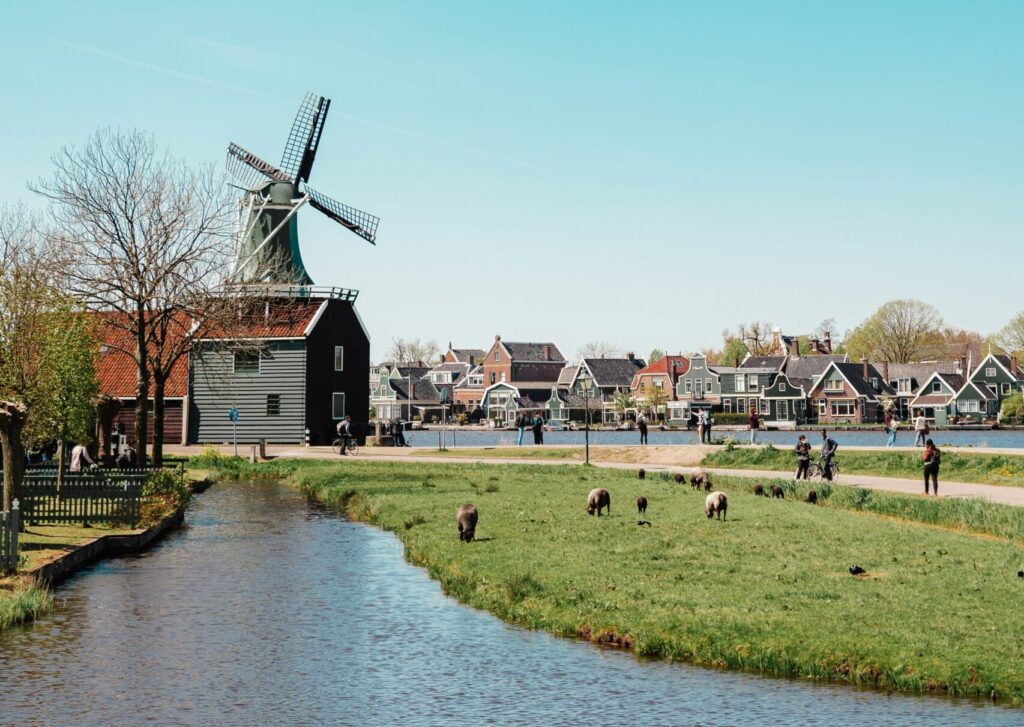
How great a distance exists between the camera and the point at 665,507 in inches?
1291

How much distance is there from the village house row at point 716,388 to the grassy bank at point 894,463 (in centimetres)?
8661

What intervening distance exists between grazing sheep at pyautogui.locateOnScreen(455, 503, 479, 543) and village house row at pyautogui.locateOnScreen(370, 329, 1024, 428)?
111m

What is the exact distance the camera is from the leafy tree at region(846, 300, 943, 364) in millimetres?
181125

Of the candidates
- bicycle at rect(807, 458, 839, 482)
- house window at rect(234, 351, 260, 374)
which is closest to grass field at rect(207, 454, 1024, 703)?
bicycle at rect(807, 458, 839, 482)

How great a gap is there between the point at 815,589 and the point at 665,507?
1337 centimetres

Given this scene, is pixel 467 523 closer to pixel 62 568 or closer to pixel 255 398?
pixel 62 568

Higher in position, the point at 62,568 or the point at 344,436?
the point at 344,436

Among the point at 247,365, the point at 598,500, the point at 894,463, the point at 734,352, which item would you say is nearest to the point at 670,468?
the point at 894,463

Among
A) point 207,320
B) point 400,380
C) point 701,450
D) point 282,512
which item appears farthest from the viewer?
point 400,380

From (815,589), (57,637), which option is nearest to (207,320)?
(57,637)

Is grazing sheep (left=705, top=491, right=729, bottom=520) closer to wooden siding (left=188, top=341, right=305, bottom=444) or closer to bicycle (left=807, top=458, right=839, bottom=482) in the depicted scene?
bicycle (left=807, top=458, right=839, bottom=482)

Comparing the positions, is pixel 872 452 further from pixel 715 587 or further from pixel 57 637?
pixel 57 637

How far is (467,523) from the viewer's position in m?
26.6

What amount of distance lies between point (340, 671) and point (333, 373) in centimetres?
5714
